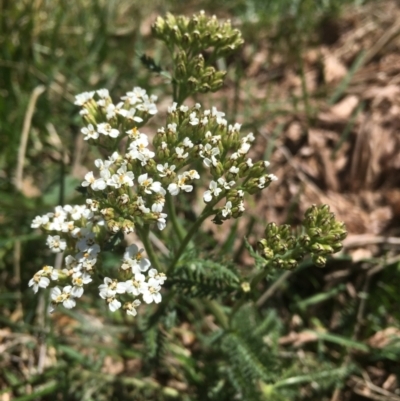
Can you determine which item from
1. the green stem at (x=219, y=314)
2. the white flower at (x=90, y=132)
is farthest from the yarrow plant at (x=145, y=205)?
the green stem at (x=219, y=314)

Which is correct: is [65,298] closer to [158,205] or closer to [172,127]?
[158,205]

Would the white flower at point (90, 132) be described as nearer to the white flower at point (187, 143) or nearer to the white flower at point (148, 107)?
the white flower at point (148, 107)

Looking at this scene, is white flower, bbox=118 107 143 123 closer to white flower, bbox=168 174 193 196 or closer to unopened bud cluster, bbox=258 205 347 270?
white flower, bbox=168 174 193 196

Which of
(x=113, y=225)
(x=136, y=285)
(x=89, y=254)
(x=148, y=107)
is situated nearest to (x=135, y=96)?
(x=148, y=107)

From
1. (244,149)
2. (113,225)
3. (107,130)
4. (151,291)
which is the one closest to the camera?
(113,225)

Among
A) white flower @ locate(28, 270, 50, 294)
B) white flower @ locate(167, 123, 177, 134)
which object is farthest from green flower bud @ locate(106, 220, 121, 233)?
white flower @ locate(167, 123, 177, 134)

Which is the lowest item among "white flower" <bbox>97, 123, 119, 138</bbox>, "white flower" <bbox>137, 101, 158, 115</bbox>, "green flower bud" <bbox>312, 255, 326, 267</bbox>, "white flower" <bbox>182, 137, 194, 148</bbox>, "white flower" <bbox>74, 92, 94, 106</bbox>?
"green flower bud" <bbox>312, 255, 326, 267</bbox>


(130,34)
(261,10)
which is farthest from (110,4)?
(261,10)
